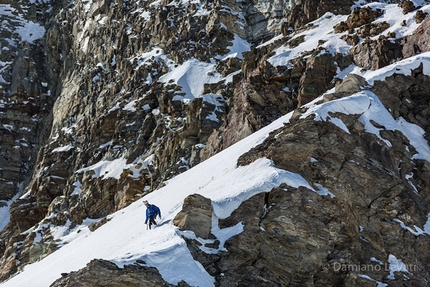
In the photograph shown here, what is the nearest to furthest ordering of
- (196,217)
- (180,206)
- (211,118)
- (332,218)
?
1. (196,217)
2. (332,218)
3. (180,206)
4. (211,118)

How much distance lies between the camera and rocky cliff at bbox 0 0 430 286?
765 inches

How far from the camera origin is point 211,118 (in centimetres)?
4856

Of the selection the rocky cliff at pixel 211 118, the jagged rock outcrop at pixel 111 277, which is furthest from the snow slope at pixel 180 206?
the rocky cliff at pixel 211 118

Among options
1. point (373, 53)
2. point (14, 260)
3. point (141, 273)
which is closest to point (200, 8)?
point (373, 53)

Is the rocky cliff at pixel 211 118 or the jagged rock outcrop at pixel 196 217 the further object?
the rocky cliff at pixel 211 118

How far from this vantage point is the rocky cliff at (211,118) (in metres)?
19.4

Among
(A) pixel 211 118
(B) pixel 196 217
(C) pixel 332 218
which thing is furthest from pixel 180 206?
(A) pixel 211 118

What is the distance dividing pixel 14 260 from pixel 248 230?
38.6 m

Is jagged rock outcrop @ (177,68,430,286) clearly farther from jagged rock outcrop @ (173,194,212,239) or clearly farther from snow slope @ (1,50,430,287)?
jagged rock outcrop @ (173,194,212,239)

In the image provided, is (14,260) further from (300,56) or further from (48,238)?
(300,56)

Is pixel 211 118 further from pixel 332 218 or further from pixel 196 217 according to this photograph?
pixel 196 217

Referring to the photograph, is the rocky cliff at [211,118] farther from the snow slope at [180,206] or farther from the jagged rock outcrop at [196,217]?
the snow slope at [180,206]

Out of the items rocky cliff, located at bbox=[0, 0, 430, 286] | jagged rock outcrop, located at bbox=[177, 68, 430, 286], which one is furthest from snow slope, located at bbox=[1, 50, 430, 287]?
rocky cliff, located at bbox=[0, 0, 430, 286]

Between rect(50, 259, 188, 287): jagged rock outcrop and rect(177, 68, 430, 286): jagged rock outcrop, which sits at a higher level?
rect(50, 259, 188, 287): jagged rock outcrop
